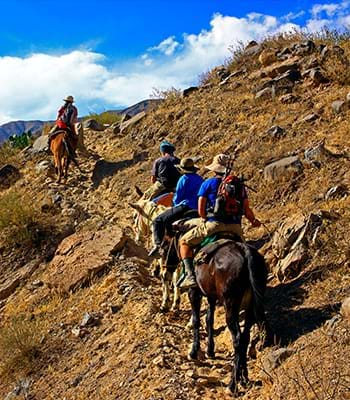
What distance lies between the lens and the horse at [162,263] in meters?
9.14

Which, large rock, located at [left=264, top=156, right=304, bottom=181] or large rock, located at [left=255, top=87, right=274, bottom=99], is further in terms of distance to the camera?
large rock, located at [left=255, top=87, right=274, bottom=99]

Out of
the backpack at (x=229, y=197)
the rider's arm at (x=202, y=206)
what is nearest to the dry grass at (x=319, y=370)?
the backpack at (x=229, y=197)

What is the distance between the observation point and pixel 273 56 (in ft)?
67.3

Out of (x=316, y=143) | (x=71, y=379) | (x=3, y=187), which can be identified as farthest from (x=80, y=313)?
(x=3, y=187)

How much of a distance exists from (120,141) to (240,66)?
5.58 metres

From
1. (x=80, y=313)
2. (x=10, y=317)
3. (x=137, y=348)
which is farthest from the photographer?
(x=10, y=317)

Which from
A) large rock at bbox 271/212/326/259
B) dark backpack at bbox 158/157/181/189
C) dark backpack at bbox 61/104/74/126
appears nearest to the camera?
large rock at bbox 271/212/326/259

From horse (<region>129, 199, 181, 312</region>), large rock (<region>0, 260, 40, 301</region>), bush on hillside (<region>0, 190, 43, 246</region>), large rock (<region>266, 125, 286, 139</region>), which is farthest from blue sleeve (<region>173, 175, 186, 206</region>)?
large rock (<region>266, 125, 286, 139</region>)

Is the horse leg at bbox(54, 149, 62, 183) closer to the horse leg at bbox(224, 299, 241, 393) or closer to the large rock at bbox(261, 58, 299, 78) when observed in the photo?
the large rock at bbox(261, 58, 299, 78)

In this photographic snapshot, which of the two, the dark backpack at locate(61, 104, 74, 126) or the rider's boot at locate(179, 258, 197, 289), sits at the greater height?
the dark backpack at locate(61, 104, 74, 126)

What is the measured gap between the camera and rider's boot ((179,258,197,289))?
7824mm

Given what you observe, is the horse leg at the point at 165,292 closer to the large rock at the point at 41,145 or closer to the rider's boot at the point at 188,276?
the rider's boot at the point at 188,276

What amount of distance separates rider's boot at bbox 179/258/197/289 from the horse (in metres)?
1.03

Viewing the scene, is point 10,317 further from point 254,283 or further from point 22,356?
point 254,283
